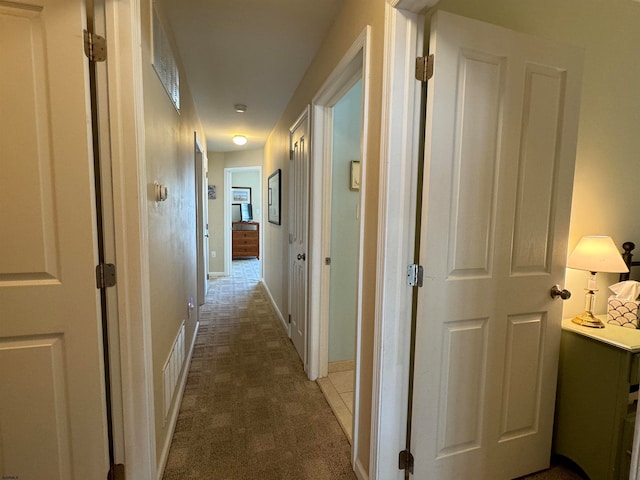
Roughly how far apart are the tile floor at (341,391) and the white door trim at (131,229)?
3.54ft

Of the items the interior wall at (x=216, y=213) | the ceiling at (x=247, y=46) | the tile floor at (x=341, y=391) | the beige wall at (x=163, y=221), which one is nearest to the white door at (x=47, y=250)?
the beige wall at (x=163, y=221)

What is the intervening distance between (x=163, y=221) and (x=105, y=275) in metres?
0.52

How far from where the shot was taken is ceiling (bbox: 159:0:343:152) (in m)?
1.78

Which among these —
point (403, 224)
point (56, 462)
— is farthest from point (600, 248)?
point (56, 462)

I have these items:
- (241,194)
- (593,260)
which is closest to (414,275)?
(593,260)

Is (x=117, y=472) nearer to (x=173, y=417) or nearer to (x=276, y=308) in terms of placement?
(x=173, y=417)

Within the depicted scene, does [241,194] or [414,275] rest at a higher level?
[241,194]

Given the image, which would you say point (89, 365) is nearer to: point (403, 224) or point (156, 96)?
point (156, 96)

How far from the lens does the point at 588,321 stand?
5.16 ft

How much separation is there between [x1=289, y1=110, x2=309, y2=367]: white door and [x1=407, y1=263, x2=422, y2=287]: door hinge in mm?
1241

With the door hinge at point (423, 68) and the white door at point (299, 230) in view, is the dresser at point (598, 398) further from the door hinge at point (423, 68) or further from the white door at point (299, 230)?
the white door at point (299, 230)

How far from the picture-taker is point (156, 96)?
59.7 inches

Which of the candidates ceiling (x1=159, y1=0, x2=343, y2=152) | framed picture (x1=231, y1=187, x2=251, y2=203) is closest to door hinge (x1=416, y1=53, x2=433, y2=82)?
ceiling (x1=159, y1=0, x2=343, y2=152)

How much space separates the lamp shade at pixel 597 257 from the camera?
150 cm
